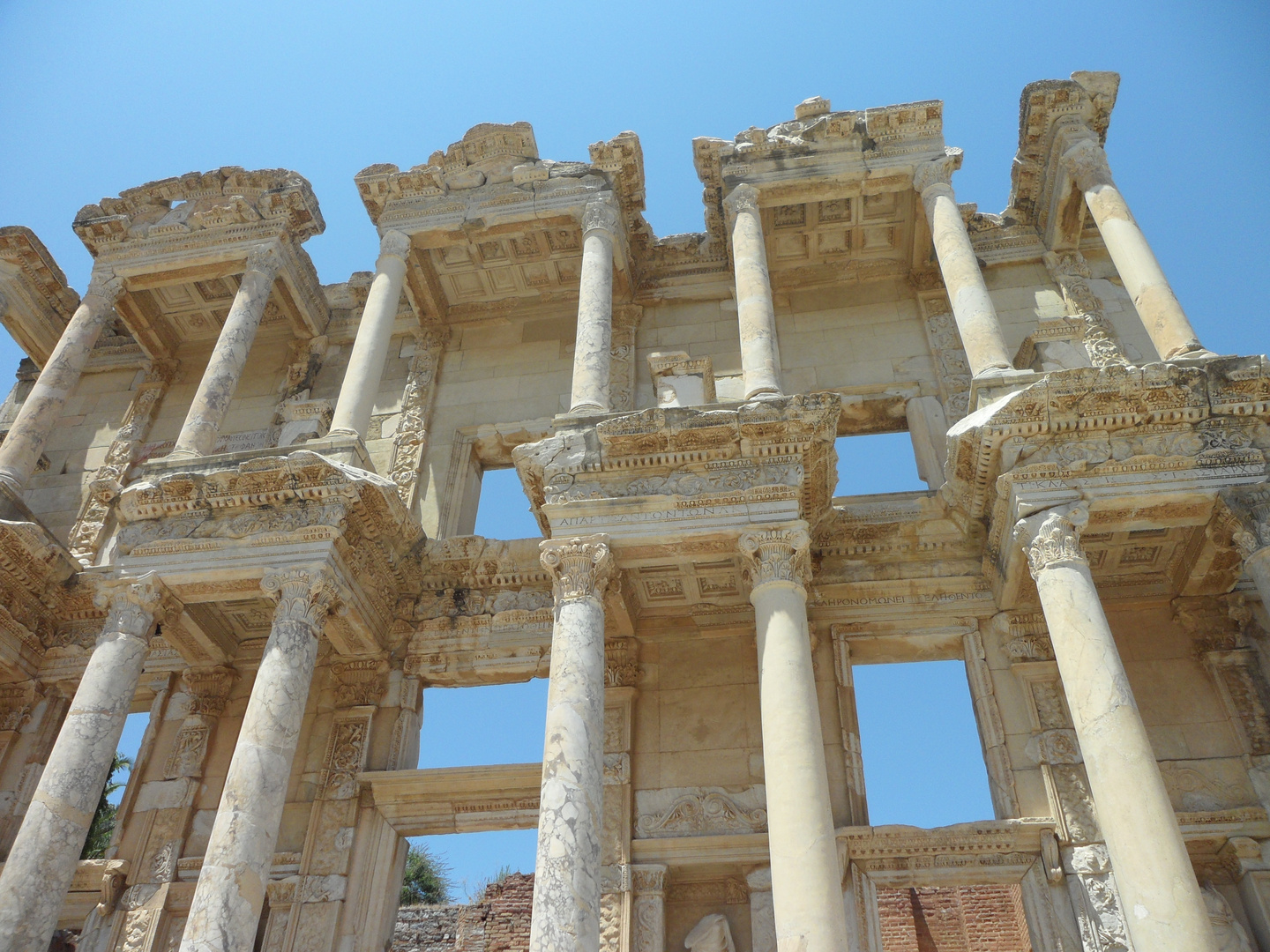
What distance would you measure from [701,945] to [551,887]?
2.80 metres

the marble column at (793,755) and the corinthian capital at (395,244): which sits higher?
the corinthian capital at (395,244)

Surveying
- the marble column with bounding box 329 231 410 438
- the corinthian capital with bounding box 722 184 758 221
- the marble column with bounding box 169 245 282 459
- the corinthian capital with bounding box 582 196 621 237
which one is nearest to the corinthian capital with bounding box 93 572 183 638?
the marble column with bounding box 169 245 282 459

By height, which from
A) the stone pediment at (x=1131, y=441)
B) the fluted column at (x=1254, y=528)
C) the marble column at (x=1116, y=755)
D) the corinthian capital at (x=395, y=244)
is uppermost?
the corinthian capital at (x=395, y=244)

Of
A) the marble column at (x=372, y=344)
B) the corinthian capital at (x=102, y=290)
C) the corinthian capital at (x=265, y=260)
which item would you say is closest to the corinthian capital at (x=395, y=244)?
the marble column at (x=372, y=344)

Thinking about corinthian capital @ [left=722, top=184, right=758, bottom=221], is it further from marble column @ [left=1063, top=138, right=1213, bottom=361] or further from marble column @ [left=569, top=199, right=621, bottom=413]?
marble column @ [left=1063, top=138, right=1213, bottom=361]

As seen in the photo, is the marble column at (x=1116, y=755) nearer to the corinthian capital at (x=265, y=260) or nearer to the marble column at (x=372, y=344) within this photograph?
the marble column at (x=372, y=344)

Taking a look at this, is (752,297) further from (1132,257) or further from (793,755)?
(793,755)

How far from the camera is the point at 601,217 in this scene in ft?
48.5

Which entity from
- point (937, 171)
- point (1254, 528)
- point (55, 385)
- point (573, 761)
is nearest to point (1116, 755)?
point (1254, 528)

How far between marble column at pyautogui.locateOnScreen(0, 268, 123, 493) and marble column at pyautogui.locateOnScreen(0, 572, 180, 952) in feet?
11.0

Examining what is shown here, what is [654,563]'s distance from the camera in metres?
11.4

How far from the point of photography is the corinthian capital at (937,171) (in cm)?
1437

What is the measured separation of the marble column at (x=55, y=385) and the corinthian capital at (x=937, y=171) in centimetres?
1239

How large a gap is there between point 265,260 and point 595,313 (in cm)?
581
